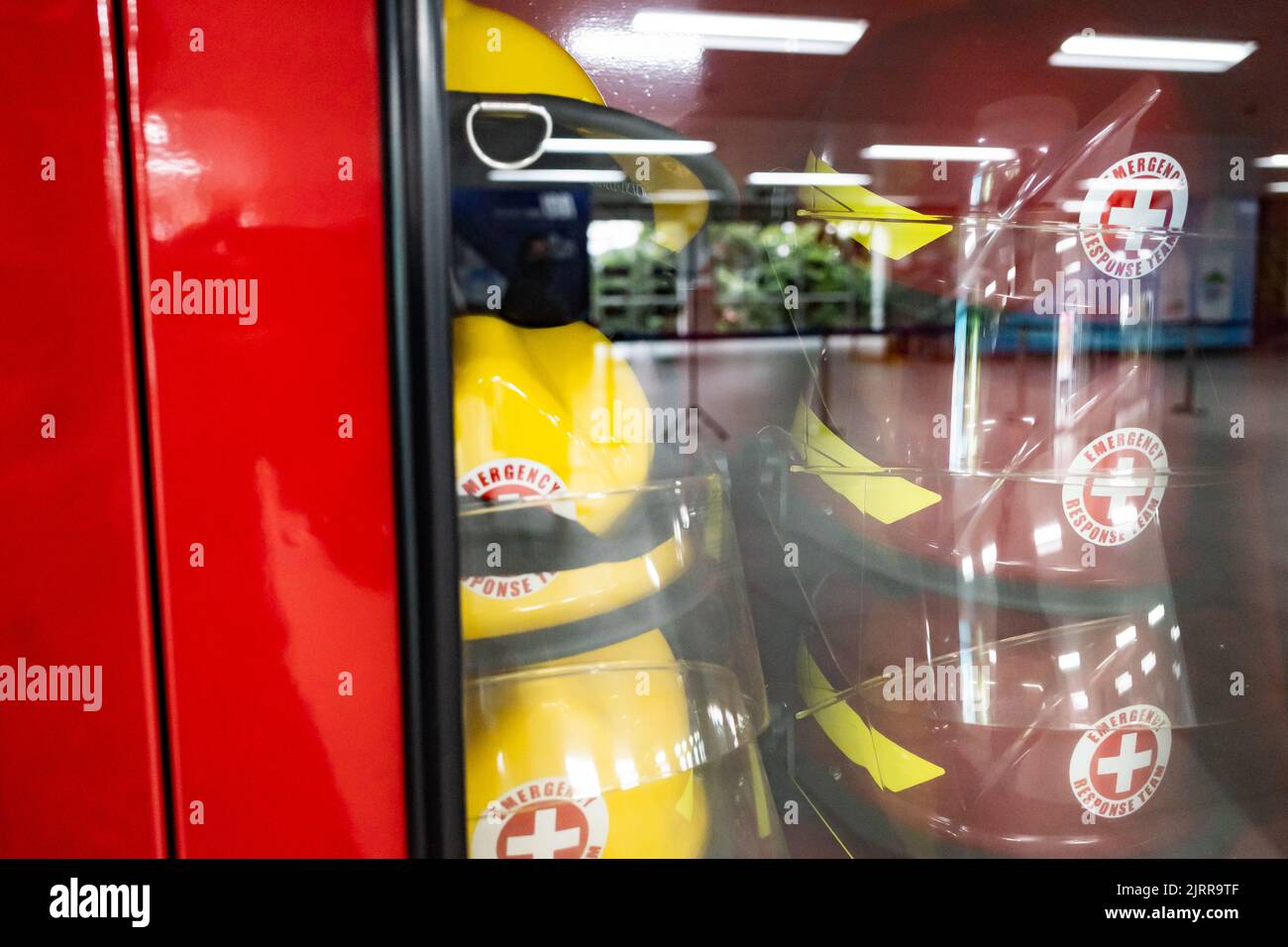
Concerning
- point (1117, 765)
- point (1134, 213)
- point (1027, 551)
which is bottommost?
point (1117, 765)

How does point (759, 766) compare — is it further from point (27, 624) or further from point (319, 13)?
point (319, 13)

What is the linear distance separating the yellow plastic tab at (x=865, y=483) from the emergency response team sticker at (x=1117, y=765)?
40cm

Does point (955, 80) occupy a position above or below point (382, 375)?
above

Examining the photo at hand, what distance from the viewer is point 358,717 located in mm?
1078

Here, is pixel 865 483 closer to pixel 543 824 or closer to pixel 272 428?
pixel 543 824

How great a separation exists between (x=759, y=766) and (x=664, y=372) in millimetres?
573

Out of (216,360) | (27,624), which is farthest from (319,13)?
(27,624)

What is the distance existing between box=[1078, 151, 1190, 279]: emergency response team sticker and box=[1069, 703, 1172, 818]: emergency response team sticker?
62cm

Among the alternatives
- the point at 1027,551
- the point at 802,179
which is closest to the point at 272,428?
the point at 802,179

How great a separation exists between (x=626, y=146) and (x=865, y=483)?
568mm

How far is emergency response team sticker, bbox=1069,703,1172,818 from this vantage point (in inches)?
52.0

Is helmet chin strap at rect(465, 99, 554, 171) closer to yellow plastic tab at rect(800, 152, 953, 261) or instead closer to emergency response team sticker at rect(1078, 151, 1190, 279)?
yellow plastic tab at rect(800, 152, 953, 261)

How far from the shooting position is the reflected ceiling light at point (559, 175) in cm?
109

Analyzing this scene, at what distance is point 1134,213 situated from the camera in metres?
1.25
